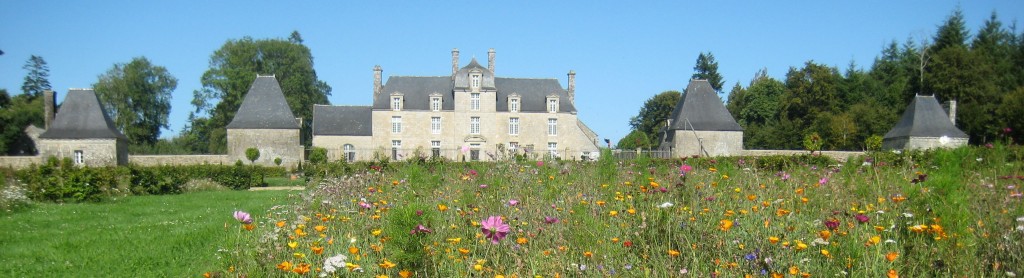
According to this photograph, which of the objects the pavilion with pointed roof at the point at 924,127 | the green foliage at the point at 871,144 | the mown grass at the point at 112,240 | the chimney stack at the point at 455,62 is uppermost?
the chimney stack at the point at 455,62

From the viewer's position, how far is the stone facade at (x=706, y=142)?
115ft

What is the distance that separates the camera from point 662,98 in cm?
6028

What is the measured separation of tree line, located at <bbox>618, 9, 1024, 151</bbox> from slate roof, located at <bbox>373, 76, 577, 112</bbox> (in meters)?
5.58

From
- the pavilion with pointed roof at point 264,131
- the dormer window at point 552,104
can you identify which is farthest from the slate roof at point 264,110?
the dormer window at point 552,104

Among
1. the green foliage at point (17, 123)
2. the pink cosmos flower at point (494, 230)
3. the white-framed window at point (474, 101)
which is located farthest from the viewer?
the green foliage at point (17, 123)

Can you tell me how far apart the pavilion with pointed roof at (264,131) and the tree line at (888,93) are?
17642mm

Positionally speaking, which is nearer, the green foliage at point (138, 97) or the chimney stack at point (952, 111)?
the chimney stack at point (952, 111)

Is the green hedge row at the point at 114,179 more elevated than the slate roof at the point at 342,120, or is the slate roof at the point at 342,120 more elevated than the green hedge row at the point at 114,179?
the slate roof at the point at 342,120

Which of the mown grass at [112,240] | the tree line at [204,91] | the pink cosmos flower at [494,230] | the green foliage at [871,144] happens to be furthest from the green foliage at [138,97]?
the pink cosmos flower at [494,230]

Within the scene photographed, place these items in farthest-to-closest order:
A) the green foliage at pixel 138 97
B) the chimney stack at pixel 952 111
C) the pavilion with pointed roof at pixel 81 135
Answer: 1. the green foliage at pixel 138 97
2. the chimney stack at pixel 952 111
3. the pavilion with pointed roof at pixel 81 135

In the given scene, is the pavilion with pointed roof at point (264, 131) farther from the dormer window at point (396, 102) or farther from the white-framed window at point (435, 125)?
the white-framed window at point (435, 125)

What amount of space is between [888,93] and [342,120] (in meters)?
34.9

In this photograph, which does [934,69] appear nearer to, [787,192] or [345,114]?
[345,114]

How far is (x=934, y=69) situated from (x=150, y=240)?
43.2 meters
